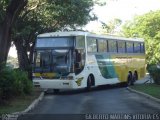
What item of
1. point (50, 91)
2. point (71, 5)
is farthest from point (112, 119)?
point (71, 5)

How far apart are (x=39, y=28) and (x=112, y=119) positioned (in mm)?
28051

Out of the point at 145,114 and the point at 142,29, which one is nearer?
the point at 145,114

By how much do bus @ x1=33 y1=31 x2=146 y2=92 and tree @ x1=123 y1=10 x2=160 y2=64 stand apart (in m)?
50.4

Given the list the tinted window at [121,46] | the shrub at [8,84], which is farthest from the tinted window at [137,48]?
the shrub at [8,84]

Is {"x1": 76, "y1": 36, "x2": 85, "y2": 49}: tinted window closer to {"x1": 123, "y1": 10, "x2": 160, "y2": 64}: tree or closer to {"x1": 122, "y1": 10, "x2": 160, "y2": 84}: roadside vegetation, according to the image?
{"x1": 122, "y1": 10, "x2": 160, "y2": 84}: roadside vegetation

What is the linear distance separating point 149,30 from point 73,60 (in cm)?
6107

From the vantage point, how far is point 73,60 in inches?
1106

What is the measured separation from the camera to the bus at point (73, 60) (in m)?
28.1

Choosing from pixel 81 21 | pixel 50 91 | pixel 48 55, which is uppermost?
pixel 81 21

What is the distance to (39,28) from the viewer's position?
1662 inches

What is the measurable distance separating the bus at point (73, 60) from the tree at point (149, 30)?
5040 centimetres

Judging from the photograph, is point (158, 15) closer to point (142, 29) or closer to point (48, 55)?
point (142, 29)

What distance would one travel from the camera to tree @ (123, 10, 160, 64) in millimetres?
84438

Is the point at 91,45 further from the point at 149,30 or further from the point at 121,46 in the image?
the point at 149,30
